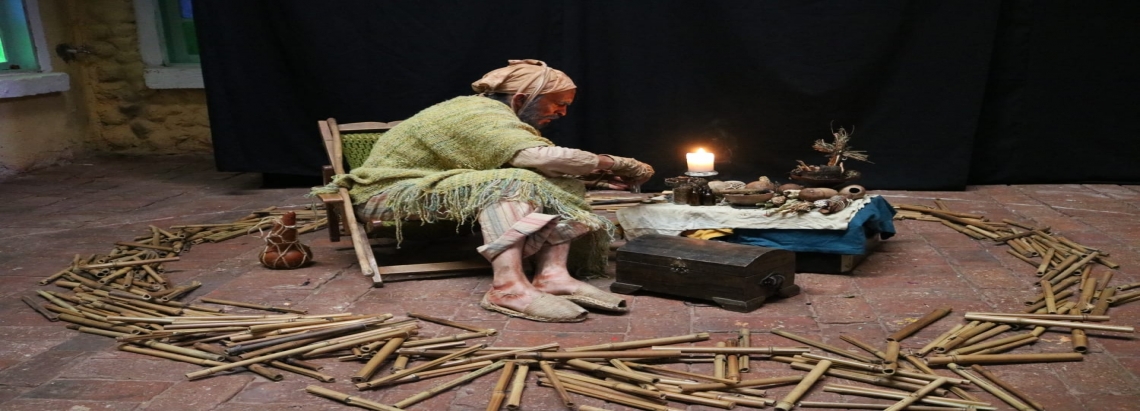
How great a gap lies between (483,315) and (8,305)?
1.98 meters

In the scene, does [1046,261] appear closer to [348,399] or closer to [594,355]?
[594,355]

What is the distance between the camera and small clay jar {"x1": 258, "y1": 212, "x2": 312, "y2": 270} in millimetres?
4254

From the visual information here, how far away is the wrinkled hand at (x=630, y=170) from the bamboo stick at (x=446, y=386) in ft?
4.25

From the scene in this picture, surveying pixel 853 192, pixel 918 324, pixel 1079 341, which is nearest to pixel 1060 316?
pixel 1079 341

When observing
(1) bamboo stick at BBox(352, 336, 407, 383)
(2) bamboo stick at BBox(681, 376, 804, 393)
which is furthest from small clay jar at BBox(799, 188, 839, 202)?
(1) bamboo stick at BBox(352, 336, 407, 383)

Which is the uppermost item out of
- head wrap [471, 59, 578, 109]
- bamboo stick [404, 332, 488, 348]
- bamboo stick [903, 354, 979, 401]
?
head wrap [471, 59, 578, 109]

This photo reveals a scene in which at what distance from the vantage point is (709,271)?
362 centimetres

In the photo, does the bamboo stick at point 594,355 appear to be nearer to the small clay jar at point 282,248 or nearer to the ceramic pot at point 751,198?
the ceramic pot at point 751,198

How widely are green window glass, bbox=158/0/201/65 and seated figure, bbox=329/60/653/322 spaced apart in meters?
3.97

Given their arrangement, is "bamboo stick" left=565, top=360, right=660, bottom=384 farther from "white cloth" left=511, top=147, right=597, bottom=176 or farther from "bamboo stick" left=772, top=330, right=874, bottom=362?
"white cloth" left=511, top=147, right=597, bottom=176

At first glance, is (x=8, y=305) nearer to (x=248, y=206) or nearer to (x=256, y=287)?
(x=256, y=287)

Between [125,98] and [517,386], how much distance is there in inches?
236

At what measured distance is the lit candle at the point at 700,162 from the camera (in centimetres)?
433

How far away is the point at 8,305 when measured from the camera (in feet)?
12.5
